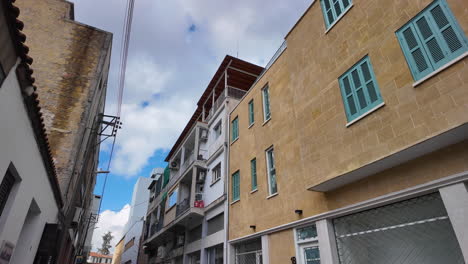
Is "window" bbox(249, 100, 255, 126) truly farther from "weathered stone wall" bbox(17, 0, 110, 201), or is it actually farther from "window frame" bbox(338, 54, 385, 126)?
"weathered stone wall" bbox(17, 0, 110, 201)

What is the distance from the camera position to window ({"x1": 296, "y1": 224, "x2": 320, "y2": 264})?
290 inches

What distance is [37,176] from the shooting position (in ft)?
20.5

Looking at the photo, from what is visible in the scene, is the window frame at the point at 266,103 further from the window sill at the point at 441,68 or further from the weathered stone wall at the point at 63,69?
the weathered stone wall at the point at 63,69

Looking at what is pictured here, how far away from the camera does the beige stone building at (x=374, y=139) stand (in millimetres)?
4715

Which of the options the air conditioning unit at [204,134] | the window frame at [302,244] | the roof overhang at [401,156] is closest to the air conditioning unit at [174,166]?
the air conditioning unit at [204,134]

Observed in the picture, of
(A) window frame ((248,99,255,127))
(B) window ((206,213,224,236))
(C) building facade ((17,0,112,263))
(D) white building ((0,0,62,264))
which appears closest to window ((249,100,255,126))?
(A) window frame ((248,99,255,127))

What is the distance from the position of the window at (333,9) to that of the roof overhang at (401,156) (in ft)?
13.8

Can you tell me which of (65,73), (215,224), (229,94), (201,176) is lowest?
(215,224)

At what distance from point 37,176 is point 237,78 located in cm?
1393

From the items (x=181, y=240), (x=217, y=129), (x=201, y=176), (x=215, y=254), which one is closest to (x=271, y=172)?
(x=215, y=254)

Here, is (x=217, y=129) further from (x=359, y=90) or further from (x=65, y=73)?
(x=359, y=90)

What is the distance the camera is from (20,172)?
5109 millimetres

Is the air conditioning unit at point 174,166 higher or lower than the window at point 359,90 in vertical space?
Result: higher

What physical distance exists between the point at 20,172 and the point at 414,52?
26.2 feet
